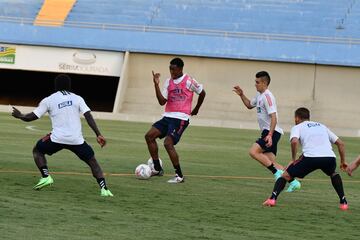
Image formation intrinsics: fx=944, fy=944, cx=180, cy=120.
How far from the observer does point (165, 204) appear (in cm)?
1209

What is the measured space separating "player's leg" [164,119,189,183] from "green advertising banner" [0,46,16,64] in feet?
100

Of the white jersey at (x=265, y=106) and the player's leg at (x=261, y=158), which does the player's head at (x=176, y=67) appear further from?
the player's leg at (x=261, y=158)

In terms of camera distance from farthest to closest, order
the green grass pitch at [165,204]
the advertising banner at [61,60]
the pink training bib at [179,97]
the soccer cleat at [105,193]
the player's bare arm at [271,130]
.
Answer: the advertising banner at [61,60] → the pink training bib at [179,97] → the player's bare arm at [271,130] → the soccer cleat at [105,193] → the green grass pitch at [165,204]

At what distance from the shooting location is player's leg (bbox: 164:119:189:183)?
15266mm

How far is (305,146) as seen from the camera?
12.4 m

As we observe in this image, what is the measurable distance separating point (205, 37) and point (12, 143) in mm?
22987

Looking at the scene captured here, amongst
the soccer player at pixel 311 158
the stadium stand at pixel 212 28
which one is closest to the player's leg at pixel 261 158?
the soccer player at pixel 311 158

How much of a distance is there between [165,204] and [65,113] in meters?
1.88

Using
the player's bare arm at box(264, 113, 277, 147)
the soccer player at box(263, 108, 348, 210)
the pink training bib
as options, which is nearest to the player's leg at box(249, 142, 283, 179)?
the player's bare arm at box(264, 113, 277, 147)

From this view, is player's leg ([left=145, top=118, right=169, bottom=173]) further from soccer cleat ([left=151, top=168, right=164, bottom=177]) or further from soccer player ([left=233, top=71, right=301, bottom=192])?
soccer player ([left=233, top=71, right=301, bottom=192])

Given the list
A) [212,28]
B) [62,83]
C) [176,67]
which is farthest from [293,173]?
[212,28]

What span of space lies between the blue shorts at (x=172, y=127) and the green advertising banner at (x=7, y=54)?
99.8 ft

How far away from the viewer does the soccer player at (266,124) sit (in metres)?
15.1

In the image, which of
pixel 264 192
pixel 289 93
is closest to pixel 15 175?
pixel 264 192
